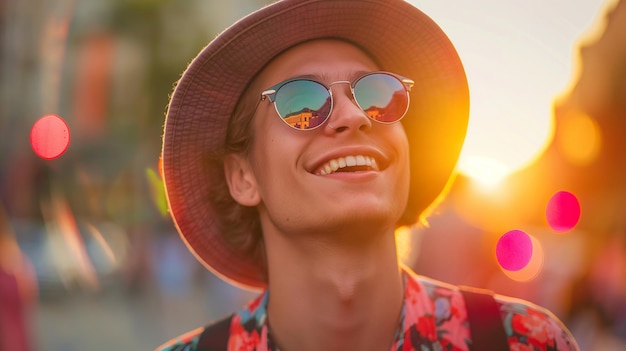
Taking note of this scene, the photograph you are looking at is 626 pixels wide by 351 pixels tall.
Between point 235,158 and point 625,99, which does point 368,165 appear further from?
point 625,99

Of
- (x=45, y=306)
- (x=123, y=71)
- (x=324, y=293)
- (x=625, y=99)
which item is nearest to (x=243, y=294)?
(x=45, y=306)

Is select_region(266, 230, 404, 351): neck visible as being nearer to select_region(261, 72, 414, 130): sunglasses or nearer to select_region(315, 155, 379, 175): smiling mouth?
select_region(315, 155, 379, 175): smiling mouth

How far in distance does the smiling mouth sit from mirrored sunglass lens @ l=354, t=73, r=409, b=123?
19 centimetres

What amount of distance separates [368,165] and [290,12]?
2.31 ft

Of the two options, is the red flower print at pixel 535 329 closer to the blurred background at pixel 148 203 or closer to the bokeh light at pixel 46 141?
the blurred background at pixel 148 203

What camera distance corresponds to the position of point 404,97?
10.3 feet

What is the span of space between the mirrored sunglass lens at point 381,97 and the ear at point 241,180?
62cm

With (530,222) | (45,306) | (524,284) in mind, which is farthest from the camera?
(530,222)

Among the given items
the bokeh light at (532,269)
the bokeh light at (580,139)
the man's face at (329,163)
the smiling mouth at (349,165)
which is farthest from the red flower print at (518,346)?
the bokeh light at (580,139)

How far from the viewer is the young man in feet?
9.77

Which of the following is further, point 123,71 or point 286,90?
point 123,71

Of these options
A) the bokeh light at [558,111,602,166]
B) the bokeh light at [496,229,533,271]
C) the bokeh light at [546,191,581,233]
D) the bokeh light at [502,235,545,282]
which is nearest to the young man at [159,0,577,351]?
the bokeh light at [502,235,545,282]

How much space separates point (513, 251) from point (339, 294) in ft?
33.0

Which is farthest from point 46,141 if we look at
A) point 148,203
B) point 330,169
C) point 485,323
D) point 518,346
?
point 518,346
